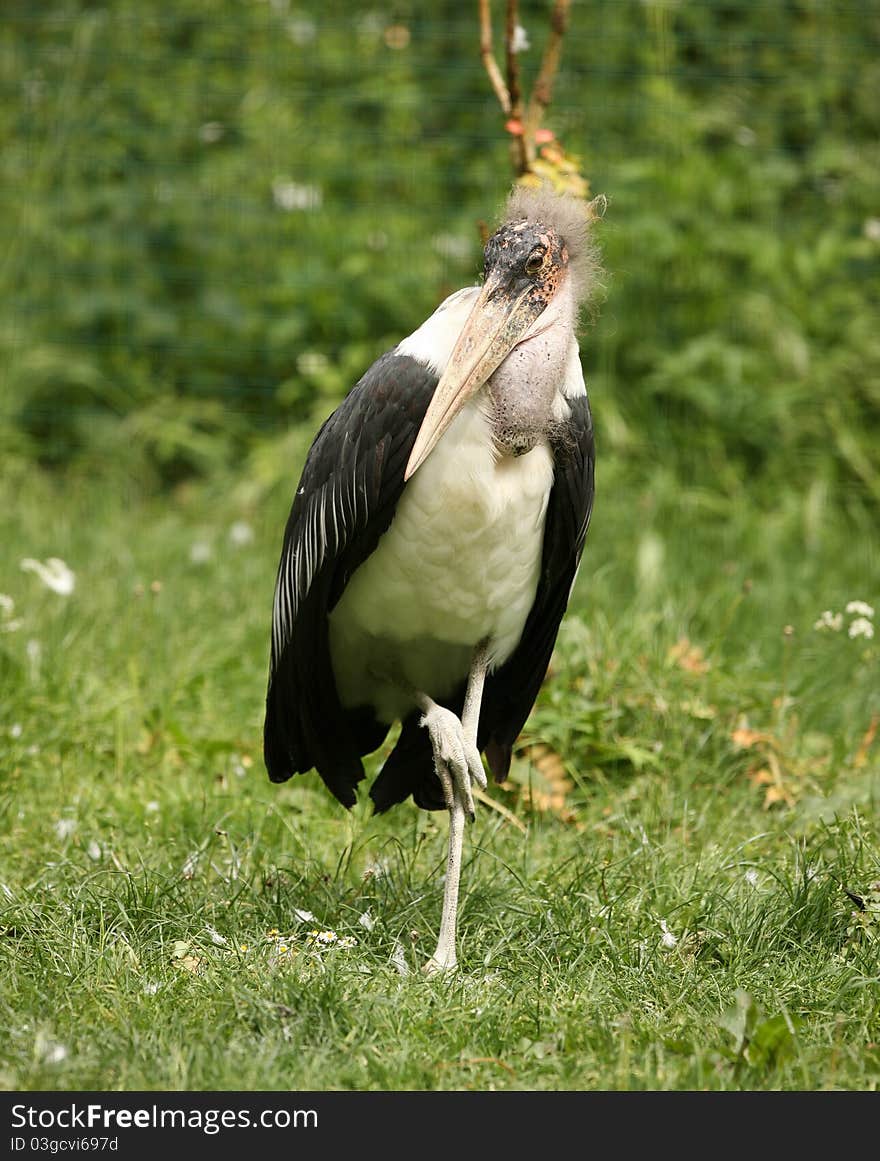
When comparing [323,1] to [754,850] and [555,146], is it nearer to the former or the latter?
[555,146]

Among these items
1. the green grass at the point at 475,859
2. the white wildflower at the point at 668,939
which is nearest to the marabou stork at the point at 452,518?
the green grass at the point at 475,859

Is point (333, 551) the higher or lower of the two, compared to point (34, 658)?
higher

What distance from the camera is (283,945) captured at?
3.13 meters

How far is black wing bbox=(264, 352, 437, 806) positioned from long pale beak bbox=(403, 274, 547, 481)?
2.0 inches

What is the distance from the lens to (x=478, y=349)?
303cm

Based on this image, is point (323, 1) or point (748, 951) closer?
point (748, 951)

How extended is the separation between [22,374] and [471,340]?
3892mm

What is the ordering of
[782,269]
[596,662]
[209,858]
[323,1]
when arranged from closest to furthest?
[209,858] → [596,662] → [782,269] → [323,1]

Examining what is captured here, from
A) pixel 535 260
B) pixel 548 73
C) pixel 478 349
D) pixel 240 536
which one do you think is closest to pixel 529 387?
pixel 478 349

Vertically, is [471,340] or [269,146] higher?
[471,340]

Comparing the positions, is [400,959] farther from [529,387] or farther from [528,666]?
[529,387]

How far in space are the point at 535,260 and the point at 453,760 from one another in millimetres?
996

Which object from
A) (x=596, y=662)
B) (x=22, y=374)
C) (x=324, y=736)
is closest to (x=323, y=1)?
(x=22, y=374)

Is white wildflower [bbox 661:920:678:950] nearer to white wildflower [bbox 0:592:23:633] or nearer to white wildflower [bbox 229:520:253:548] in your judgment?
white wildflower [bbox 0:592:23:633]
